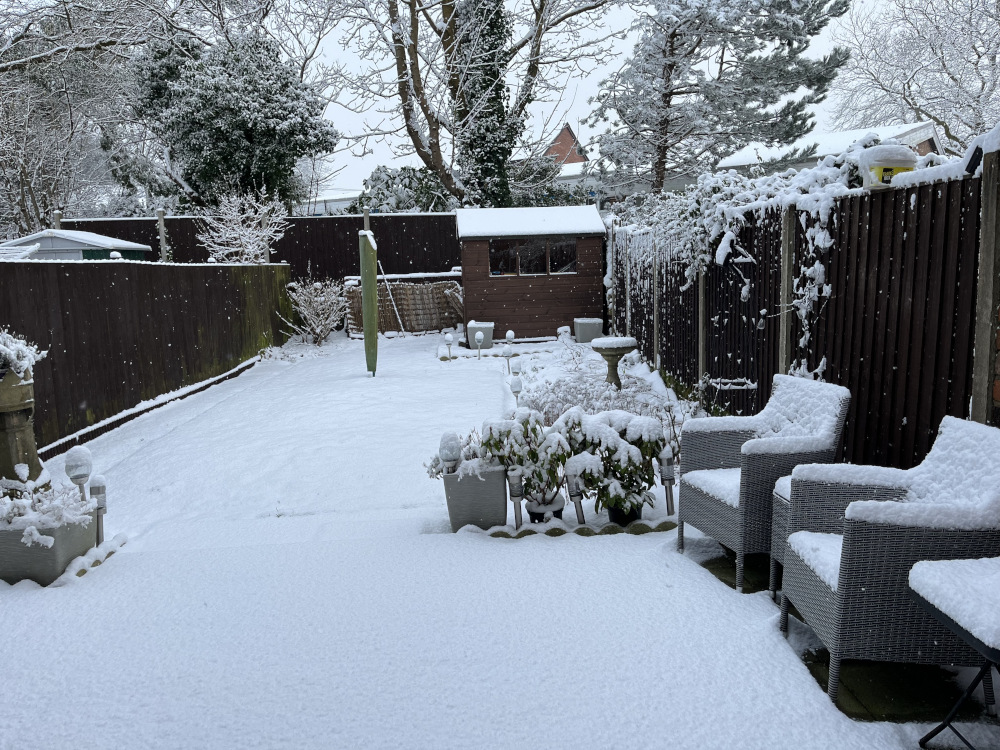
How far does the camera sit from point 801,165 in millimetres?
19109

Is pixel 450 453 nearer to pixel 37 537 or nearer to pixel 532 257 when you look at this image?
pixel 37 537

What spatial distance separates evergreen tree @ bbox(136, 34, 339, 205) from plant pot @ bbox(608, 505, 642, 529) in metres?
16.4

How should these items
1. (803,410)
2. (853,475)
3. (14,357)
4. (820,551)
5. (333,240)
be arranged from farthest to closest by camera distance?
(333,240) < (14,357) < (803,410) < (853,475) < (820,551)

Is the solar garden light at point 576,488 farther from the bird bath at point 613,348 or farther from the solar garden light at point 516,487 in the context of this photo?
the bird bath at point 613,348

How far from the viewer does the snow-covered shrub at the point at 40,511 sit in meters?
3.23

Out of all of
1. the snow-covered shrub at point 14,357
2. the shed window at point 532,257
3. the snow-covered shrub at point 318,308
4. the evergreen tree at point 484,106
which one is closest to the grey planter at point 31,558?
the snow-covered shrub at point 14,357

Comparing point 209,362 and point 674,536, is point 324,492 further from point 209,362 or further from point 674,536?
point 209,362

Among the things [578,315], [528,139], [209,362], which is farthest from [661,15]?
[209,362]

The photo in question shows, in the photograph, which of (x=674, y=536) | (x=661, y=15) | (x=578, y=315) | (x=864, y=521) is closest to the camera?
(x=864, y=521)

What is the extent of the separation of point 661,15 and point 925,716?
667 inches

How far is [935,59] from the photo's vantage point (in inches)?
675

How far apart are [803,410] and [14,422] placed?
4411 mm

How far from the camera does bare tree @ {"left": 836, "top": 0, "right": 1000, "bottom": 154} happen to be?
1603 cm

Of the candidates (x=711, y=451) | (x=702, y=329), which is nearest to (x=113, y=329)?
(x=702, y=329)
